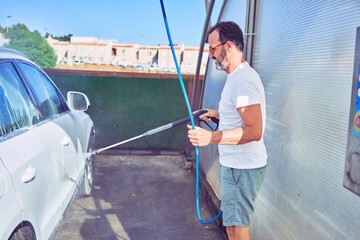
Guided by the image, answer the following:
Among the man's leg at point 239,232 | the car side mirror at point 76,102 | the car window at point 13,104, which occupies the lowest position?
the man's leg at point 239,232

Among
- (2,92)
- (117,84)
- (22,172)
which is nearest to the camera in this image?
(22,172)

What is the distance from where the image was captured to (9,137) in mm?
1806

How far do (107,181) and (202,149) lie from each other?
147cm

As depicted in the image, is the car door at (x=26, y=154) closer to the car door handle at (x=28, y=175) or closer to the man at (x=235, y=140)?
the car door handle at (x=28, y=175)

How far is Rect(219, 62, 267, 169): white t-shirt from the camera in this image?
1.85 m

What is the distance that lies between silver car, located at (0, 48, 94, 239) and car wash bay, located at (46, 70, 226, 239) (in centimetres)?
80

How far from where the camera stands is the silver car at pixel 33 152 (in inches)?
62.2

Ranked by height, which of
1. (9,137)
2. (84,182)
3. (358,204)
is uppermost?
(9,137)

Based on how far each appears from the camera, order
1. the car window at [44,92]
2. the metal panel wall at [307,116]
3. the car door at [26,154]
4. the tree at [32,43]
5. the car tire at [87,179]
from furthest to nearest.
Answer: the tree at [32,43] < the car tire at [87,179] < the car window at [44,92] < the car door at [26,154] < the metal panel wall at [307,116]

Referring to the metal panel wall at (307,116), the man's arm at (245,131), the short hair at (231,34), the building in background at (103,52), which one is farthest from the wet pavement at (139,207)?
the building in background at (103,52)

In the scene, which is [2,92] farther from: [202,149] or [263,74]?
[202,149]

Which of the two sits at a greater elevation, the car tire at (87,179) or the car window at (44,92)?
the car window at (44,92)

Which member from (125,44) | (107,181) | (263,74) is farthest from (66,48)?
(263,74)

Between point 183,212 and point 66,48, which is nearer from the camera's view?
point 183,212
